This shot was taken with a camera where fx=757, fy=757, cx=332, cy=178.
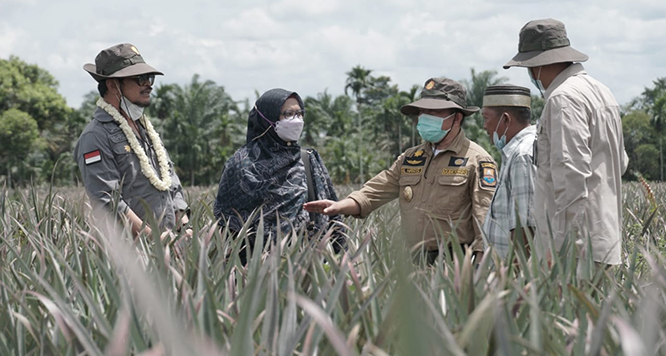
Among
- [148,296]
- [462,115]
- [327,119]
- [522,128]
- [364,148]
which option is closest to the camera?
[148,296]

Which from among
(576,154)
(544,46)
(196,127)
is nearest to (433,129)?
(544,46)

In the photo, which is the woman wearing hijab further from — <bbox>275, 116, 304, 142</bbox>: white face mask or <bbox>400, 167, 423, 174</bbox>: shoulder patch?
<bbox>400, 167, 423, 174</bbox>: shoulder patch

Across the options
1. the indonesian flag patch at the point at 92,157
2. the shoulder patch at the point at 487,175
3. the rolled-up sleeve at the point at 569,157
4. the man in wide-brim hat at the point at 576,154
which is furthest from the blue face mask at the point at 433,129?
the indonesian flag patch at the point at 92,157

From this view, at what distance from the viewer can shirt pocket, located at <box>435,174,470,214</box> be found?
3570mm

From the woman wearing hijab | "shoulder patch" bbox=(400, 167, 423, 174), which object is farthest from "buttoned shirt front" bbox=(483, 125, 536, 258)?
the woman wearing hijab

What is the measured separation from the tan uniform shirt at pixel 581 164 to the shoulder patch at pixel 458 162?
644 mm

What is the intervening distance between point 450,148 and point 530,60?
2.33ft

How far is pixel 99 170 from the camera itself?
341 centimetres

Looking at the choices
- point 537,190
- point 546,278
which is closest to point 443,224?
point 537,190

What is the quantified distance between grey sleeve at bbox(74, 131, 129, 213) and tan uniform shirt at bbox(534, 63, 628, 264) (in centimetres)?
179

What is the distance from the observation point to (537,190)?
2965 millimetres

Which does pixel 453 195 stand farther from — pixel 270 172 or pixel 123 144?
pixel 123 144

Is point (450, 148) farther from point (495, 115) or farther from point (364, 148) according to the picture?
point (364, 148)

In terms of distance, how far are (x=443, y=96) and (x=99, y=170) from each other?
1694 millimetres
